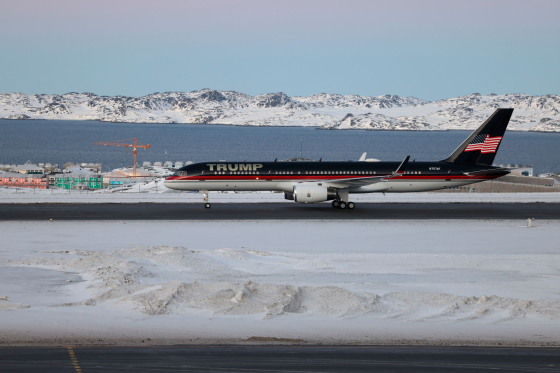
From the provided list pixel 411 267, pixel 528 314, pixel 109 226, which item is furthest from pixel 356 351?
pixel 109 226

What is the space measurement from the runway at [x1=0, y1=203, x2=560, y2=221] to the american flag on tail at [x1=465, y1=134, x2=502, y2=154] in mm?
5392

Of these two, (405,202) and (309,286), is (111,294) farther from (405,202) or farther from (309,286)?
(405,202)

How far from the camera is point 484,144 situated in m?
54.8

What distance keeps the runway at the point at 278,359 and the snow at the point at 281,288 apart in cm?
82

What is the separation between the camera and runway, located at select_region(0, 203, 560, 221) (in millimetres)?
45250

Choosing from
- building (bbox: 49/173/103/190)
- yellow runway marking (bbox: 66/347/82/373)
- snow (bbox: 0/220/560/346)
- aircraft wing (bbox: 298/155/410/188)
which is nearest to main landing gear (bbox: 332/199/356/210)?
aircraft wing (bbox: 298/155/410/188)

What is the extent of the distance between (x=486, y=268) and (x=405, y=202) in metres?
29.9

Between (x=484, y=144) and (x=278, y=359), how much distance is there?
45159mm

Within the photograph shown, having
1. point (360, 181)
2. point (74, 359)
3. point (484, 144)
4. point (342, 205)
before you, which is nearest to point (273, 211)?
point (342, 205)

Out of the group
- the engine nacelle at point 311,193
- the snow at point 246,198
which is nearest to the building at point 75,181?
the snow at point 246,198

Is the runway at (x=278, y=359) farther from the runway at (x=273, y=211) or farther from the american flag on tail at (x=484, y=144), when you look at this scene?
the american flag on tail at (x=484, y=144)

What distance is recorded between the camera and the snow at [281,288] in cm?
1770

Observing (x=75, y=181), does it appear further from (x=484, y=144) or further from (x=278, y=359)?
(x=278, y=359)

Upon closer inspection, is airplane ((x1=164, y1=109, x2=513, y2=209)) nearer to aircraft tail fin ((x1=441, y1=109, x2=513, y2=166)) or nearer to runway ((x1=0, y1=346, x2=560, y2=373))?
aircraft tail fin ((x1=441, y1=109, x2=513, y2=166))
